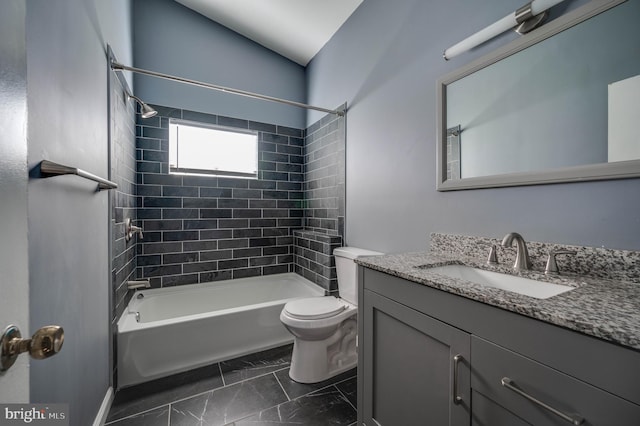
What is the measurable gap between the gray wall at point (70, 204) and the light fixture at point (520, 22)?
1714 millimetres

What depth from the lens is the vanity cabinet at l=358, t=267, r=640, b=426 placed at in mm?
538

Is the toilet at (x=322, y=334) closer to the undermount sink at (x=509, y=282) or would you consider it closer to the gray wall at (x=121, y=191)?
→ the undermount sink at (x=509, y=282)

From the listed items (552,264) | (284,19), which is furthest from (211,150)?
(552,264)

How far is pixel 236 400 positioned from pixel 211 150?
2.23m

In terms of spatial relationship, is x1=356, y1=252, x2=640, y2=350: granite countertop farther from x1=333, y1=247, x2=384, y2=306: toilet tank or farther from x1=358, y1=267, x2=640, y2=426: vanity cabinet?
x1=333, y1=247, x2=384, y2=306: toilet tank

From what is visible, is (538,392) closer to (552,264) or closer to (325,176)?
(552,264)

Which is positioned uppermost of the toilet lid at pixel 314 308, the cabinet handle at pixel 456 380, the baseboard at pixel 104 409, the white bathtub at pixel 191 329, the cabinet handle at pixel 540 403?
the cabinet handle at pixel 540 403

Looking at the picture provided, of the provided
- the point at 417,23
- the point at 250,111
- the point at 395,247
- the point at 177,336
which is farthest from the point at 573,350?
the point at 250,111

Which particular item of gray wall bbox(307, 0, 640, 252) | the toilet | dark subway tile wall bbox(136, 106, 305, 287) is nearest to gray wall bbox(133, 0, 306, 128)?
dark subway tile wall bbox(136, 106, 305, 287)

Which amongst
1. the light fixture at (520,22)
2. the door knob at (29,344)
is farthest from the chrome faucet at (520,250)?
the door knob at (29,344)

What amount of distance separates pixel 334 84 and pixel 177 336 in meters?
2.53

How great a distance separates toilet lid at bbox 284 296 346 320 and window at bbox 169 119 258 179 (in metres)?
1.58

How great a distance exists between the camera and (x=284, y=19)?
7.79ft

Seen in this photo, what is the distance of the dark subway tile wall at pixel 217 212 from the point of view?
2.42 meters
